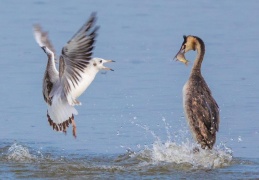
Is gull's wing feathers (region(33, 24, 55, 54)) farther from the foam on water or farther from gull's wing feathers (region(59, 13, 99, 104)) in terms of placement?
the foam on water

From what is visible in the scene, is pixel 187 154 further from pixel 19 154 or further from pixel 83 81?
pixel 19 154

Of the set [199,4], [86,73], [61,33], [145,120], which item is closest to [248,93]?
[145,120]

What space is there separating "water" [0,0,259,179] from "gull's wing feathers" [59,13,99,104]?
767 mm

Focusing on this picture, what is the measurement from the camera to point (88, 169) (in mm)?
10586

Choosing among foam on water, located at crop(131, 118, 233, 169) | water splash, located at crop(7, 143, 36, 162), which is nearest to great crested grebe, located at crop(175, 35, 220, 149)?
foam on water, located at crop(131, 118, 233, 169)

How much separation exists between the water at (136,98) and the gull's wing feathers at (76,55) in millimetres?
767

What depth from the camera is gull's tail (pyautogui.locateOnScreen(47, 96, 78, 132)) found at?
437 inches

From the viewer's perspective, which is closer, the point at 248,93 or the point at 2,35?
the point at 248,93

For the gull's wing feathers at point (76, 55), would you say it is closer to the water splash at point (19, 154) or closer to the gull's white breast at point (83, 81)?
the gull's white breast at point (83, 81)

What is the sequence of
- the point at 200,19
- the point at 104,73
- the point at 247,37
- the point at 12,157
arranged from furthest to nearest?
the point at 200,19 → the point at 247,37 → the point at 104,73 → the point at 12,157

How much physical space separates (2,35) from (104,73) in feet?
7.91

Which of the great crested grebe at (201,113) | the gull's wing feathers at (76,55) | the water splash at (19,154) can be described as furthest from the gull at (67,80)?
the great crested grebe at (201,113)

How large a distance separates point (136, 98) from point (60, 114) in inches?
71.0

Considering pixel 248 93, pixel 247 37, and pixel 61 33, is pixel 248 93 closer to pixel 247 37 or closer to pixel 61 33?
pixel 247 37
